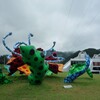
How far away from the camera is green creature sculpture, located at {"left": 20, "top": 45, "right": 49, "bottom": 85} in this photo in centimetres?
1143

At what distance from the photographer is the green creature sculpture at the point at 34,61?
11.4 m

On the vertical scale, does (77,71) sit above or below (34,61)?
below

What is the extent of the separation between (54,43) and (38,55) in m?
6.37

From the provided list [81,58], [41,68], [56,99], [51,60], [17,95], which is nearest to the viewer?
[56,99]

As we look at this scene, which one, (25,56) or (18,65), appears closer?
(25,56)

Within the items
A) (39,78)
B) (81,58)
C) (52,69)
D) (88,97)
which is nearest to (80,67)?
(52,69)

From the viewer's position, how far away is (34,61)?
1202cm

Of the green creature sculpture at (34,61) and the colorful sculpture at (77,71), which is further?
the colorful sculpture at (77,71)

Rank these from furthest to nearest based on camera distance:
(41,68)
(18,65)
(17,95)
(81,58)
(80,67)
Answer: (81,58)
(18,65)
(80,67)
(41,68)
(17,95)

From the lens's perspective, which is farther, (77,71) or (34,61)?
A: (77,71)

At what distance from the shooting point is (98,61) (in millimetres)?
58062

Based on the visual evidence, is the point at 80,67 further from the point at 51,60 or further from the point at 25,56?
the point at 25,56

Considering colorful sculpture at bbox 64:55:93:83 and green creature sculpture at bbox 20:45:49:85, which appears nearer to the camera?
green creature sculpture at bbox 20:45:49:85

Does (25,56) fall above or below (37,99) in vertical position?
above
